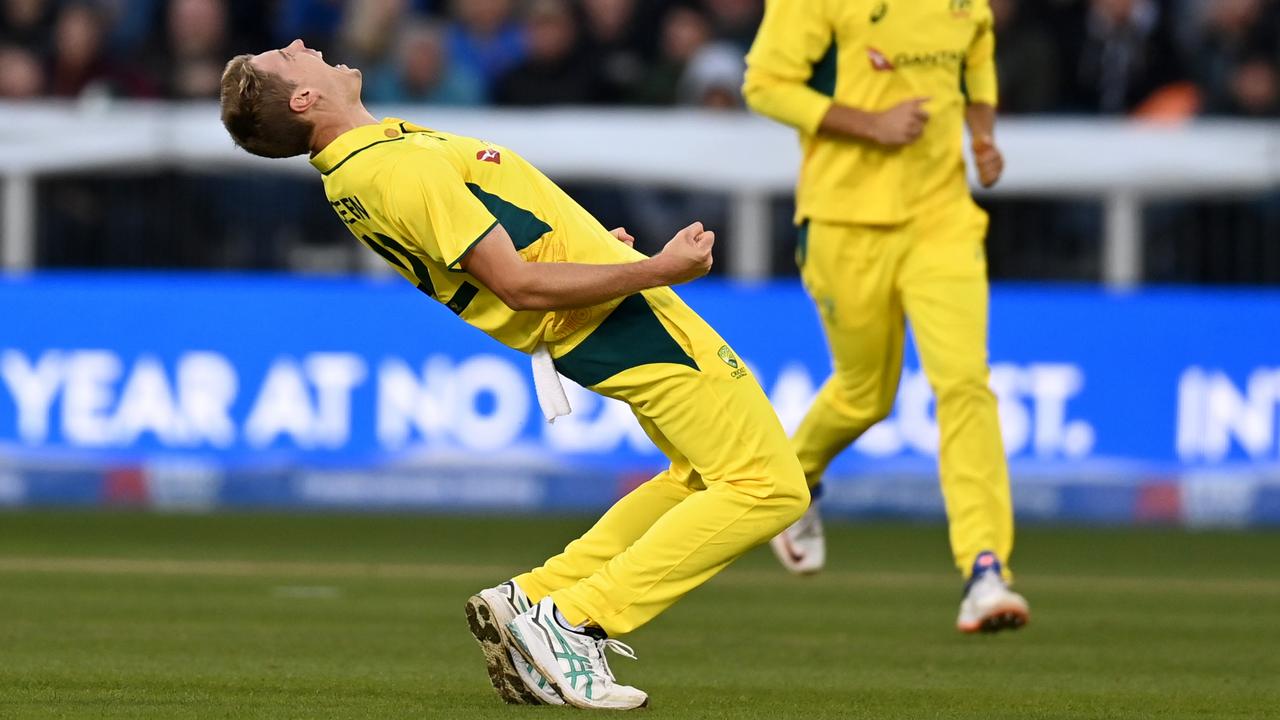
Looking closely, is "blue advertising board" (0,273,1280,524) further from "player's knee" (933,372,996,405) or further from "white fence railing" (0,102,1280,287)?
"player's knee" (933,372,996,405)

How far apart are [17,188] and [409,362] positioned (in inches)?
117

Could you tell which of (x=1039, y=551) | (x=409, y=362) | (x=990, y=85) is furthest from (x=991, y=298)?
(x=990, y=85)

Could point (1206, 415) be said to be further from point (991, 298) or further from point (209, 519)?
point (209, 519)

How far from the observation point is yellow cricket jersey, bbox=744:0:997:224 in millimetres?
8133

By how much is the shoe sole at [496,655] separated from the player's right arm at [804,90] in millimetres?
2767

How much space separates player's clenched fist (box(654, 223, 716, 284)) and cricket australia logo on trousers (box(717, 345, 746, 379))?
311mm

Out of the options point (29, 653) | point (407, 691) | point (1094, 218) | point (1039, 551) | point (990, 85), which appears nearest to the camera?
point (407, 691)

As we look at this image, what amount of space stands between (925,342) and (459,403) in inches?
202

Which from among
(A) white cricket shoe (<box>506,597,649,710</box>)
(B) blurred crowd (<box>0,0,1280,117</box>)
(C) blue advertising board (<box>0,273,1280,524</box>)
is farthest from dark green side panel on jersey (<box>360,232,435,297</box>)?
(B) blurred crowd (<box>0,0,1280,117</box>)

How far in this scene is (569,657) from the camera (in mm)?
5918

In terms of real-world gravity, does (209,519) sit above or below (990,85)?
below

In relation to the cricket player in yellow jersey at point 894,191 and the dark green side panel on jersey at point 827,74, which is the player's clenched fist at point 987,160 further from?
the dark green side panel on jersey at point 827,74

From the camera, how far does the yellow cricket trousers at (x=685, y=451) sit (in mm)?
5930

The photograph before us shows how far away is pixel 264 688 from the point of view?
635cm
